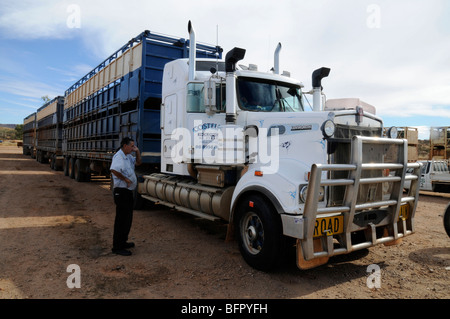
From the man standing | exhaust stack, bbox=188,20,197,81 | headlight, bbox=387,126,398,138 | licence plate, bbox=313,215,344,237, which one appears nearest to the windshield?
exhaust stack, bbox=188,20,197,81

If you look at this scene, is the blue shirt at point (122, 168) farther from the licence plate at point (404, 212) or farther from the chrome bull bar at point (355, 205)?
the licence plate at point (404, 212)

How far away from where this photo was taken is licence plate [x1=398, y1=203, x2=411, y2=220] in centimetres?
446

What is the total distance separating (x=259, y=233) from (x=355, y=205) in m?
1.24

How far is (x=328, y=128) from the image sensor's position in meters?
3.87

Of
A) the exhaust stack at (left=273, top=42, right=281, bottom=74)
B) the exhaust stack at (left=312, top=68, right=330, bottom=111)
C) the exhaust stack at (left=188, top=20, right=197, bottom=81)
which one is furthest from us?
the exhaust stack at (left=273, top=42, right=281, bottom=74)

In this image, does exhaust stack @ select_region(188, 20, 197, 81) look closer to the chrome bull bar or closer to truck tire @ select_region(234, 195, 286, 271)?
truck tire @ select_region(234, 195, 286, 271)

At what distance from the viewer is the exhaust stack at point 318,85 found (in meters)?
6.04

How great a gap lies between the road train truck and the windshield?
18mm

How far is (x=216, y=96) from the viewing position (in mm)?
5129

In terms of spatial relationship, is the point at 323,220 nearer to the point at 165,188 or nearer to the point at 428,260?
the point at 428,260

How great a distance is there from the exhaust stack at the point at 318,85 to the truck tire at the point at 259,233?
2.70 m

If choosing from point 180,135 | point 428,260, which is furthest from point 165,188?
point 428,260
